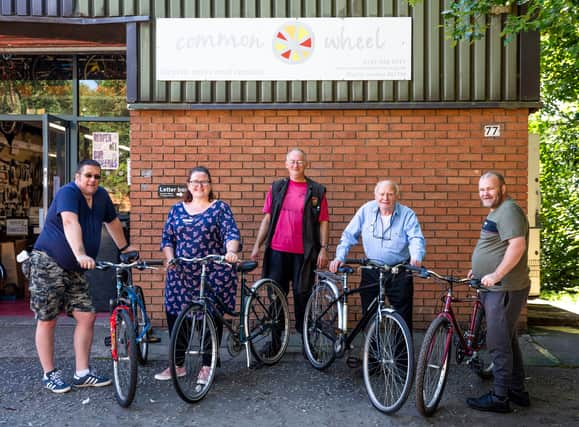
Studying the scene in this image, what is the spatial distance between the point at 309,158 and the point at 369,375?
2824mm

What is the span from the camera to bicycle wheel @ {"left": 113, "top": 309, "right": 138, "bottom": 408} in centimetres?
430

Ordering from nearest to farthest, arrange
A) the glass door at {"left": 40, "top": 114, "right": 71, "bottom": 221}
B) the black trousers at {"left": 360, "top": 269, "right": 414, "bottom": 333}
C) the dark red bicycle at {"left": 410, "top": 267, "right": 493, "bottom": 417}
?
the dark red bicycle at {"left": 410, "top": 267, "right": 493, "bottom": 417} → the black trousers at {"left": 360, "top": 269, "right": 414, "bottom": 333} → the glass door at {"left": 40, "top": 114, "right": 71, "bottom": 221}

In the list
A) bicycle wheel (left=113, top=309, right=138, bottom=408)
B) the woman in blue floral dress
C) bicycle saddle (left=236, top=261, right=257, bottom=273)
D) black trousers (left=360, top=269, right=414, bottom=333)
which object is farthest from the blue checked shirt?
bicycle wheel (left=113, top=309, right=138, bottom=408)

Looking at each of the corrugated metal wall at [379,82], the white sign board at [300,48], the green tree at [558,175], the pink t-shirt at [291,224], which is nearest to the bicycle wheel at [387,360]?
the pink t-shirt at [291,224]

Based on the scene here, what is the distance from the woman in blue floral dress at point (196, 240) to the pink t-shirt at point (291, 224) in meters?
0.75

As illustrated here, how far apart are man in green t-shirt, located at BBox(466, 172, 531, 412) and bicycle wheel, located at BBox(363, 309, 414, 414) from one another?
1.97 ft

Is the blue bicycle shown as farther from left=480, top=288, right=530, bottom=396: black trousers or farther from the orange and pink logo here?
the orange and pink logo

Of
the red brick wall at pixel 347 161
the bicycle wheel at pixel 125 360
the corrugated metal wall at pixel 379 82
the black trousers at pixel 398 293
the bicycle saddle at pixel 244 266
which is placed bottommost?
the bicycle wheel at pixel 125 360

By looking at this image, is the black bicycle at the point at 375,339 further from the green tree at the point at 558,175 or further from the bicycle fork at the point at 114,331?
the green tree at the point at 558,175

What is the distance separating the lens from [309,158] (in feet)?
21.6

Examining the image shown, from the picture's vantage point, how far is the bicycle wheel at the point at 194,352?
434 centimetres

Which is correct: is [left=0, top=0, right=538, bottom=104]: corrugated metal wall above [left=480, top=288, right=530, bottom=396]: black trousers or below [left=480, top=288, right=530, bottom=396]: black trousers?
above

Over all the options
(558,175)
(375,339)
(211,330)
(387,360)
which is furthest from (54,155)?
(558,175)

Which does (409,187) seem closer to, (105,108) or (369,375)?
(369,375)
